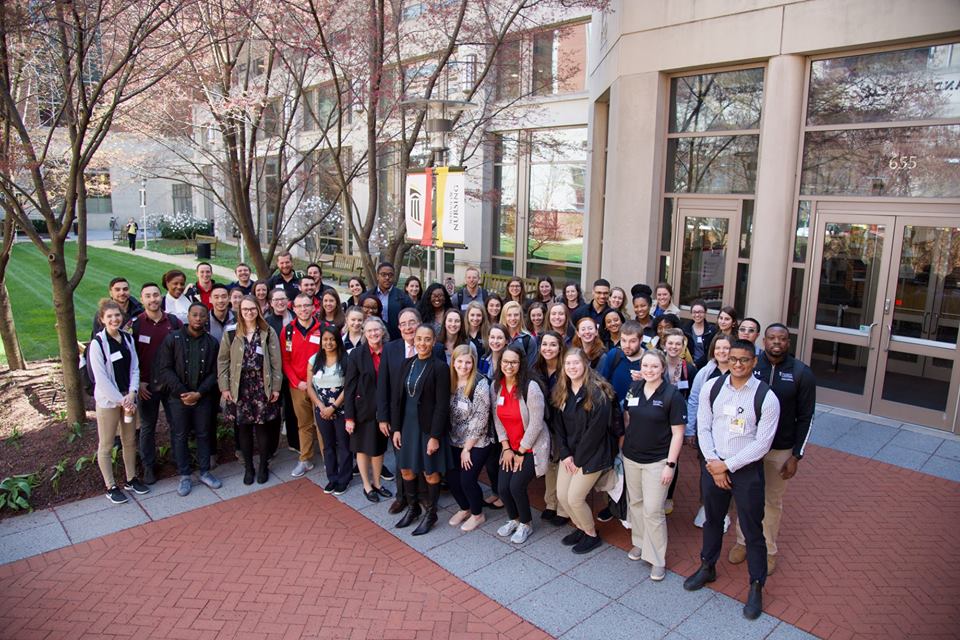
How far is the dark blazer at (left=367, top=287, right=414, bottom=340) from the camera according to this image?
331 inches

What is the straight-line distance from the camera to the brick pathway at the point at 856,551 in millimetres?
4746

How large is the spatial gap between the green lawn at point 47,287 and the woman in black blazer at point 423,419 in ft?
30.8

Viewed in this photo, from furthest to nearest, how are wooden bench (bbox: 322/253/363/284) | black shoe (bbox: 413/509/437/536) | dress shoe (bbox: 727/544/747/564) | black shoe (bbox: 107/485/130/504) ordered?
wooden bench (bbox: 322/253/363/284), black shoe (bbox: 107/485/130/504), black shoe (bbox: 413/509/437/536), dress shoe (bbox: 727/544/747/564)

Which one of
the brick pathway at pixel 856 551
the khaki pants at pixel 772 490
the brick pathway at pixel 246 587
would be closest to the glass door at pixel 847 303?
the brick pathway at pixel 856 551

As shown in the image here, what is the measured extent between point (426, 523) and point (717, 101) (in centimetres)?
784

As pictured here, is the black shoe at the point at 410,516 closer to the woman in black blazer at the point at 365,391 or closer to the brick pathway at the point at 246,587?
the brick pathway at the point at 246,587

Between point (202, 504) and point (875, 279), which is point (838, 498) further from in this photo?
point (202, 504)

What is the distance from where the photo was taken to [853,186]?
9.10 metres

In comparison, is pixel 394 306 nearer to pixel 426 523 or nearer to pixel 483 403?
pixel 483 403

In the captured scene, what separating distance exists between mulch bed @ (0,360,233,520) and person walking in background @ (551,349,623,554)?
4393 millimetres

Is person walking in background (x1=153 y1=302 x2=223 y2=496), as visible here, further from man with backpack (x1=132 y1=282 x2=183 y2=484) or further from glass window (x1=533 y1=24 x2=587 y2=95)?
glass window (x1=533 y1=24 x2=587 y2=95)

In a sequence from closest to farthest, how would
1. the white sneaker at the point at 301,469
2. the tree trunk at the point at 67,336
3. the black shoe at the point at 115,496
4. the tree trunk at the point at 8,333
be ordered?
1. the black shoe at the point at 115,496
2. the white sneaker at the point at 301,469
3. the tree trunk at the point at 67,336
4. the tree trunk at the point at 8,333

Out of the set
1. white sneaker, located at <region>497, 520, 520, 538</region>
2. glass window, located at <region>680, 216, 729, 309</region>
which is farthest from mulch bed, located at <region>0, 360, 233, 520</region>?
glass window, located at <region>680, 216, 729, 309</region>

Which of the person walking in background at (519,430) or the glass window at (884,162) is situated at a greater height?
the glass window at (884,162)
